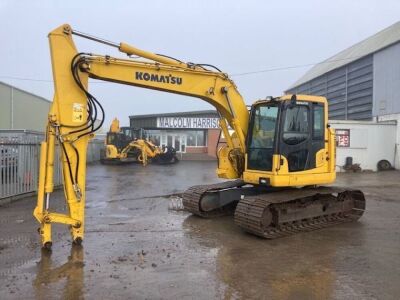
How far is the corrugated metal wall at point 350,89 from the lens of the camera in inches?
1078

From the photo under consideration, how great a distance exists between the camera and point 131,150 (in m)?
31.6

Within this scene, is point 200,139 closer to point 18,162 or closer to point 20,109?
point 20,109

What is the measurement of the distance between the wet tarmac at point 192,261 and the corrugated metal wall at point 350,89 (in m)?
18.0

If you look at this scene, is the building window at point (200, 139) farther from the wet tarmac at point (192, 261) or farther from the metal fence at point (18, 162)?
the wet tarmac at point (192, 261)

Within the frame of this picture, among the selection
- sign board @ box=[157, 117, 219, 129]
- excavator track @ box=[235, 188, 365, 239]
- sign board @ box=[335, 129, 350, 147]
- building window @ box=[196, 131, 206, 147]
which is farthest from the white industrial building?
excavator track @ box=[235, 188, 365, 239]

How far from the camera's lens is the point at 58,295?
540 cm

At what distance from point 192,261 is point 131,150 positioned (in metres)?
25.2

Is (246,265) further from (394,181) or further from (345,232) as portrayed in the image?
(394,181)

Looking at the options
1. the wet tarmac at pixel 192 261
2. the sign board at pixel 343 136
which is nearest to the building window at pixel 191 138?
the sign board at pixel 343 136

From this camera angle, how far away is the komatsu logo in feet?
26.5

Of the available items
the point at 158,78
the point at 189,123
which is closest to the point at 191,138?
the point at 189,123

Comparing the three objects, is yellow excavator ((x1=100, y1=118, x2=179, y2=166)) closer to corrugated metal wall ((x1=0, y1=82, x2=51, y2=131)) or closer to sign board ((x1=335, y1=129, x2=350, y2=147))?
corrugated metal wall ((x1=0, y1=82, x2=51, y2=131))

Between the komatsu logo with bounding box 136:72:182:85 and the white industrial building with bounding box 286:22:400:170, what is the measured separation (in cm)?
1649

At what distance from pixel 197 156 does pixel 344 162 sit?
17494mm
